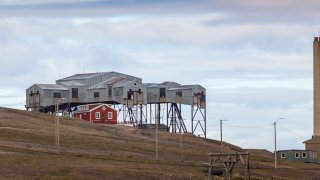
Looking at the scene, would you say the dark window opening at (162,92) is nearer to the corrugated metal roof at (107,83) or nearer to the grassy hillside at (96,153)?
the corrugated metal roof at (107,83)

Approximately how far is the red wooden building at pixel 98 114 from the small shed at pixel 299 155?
37.2 meters

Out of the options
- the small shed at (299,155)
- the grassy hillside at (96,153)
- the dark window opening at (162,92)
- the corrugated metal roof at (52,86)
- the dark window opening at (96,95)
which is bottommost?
the small shed at (299,155)

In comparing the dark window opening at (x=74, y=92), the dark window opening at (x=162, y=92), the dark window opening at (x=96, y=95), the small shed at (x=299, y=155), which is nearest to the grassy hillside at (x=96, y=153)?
the small shed at (x=299, y=155)

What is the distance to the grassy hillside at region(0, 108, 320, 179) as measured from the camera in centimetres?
8456

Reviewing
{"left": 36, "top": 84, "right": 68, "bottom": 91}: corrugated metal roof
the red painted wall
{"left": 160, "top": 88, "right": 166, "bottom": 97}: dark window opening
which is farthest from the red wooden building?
{"left": 160, "top": 88, "right": 166, "bottom": 97}: dark window opening

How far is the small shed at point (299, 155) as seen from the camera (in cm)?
16212

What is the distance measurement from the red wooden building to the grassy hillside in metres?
8.83

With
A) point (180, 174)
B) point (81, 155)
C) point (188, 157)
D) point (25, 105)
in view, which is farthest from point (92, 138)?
point (25, 105)

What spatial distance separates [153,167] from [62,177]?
851 inches

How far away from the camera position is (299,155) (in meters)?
164

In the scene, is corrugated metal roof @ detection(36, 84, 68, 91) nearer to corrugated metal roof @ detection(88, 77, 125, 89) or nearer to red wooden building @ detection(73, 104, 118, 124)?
red wooden building @ detection(73, 104, 118, 124)

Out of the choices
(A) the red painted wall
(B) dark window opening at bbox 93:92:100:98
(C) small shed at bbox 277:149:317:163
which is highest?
(B) dark window opening at bbox 93:92:100:98

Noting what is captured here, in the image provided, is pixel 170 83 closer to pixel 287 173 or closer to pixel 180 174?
pixel 287 173

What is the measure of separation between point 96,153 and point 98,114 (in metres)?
61.7
